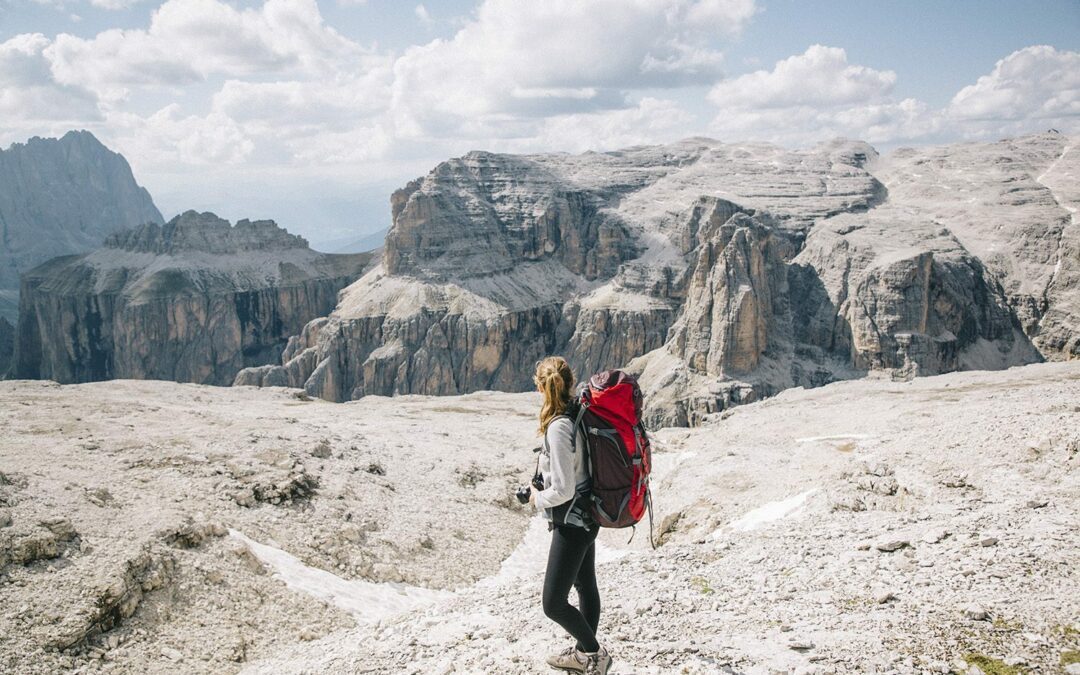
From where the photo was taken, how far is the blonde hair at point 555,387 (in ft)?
30.1

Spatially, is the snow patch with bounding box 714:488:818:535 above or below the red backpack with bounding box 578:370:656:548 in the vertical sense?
below

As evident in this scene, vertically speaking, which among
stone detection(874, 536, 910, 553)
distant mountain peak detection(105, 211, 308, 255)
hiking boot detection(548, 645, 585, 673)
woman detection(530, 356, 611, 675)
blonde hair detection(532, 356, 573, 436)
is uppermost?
distant mountain peak detection(105, 211, 308, 255)

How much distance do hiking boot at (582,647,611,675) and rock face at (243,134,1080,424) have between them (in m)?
84.4

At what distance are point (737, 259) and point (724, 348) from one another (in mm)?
14301

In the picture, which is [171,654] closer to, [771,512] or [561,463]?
[561,463]

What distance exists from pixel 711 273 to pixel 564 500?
98.5 meters

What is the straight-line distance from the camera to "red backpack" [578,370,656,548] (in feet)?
29.6

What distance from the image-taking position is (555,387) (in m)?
9.18

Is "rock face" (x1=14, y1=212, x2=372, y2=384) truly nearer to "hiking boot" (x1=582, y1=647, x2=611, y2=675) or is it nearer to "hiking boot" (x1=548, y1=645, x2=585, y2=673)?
"hiking boot" (x1=548, y1=645, x2=585, y2=673)

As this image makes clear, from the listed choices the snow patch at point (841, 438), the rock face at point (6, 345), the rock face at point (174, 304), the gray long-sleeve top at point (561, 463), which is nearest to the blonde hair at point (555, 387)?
the gray long-sleeve top at point (561, 463)

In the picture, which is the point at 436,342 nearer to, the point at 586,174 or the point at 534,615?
the point at 586,174

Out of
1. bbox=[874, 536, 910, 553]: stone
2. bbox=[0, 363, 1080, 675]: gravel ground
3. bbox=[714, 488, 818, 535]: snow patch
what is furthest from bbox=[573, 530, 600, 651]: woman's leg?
bbox=[714, 488, 818, 535]: snow patch

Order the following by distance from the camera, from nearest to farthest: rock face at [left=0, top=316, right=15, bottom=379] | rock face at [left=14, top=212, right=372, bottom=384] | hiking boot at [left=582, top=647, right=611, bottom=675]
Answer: hiking boot at [left=582, top=647, right=611, bottom=675], rock face at [left=14, top=212, right=372, bottom=384], rock face at [left=0, top=316, right=15, bottom=379]

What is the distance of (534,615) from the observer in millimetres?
12148
